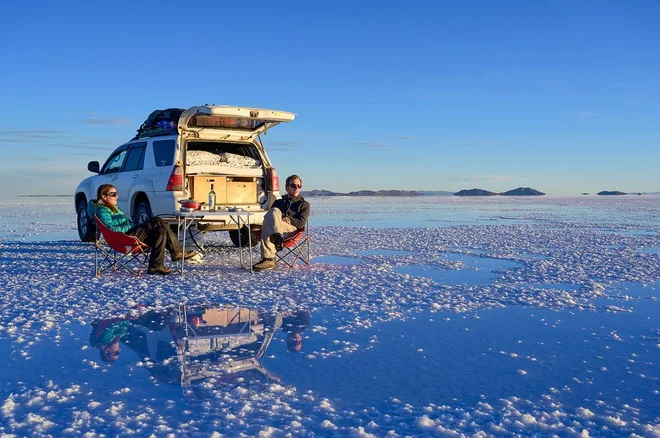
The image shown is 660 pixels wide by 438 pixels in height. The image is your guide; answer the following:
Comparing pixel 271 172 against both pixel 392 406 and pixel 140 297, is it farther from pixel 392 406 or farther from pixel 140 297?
pixel 392 406

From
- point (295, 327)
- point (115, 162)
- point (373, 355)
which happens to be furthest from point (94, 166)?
point (373, 355)

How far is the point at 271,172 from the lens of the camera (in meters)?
10.1

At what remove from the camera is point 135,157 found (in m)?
10.6

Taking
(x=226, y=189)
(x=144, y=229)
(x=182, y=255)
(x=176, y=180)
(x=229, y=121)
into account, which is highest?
(x=229, y=121)

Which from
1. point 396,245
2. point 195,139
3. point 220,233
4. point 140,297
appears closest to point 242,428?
point 140,297

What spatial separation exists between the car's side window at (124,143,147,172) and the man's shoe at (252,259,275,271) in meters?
3.19

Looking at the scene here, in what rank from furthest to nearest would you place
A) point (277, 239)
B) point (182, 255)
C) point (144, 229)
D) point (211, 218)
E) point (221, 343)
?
point (211, 218) < point (277, 239) < point (182, 255) < point (144, 229) < point (221, 343)

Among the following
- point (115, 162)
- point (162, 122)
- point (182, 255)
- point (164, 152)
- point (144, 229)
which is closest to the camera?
point (144, 229)

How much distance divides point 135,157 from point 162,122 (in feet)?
3.47

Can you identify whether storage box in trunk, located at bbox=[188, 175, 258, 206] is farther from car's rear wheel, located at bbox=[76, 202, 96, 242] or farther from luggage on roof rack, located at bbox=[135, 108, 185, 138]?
car's rear wheel, located at bbox=[76, 202, 96, 242]

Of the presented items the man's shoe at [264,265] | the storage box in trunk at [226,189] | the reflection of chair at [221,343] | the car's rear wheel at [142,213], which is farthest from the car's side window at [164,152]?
the reflection of chair at [221,343]

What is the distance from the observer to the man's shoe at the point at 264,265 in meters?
8.47

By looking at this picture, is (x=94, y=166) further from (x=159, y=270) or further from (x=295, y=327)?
(x=295, y=327)

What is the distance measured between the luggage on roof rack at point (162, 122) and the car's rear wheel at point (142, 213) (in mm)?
1207
